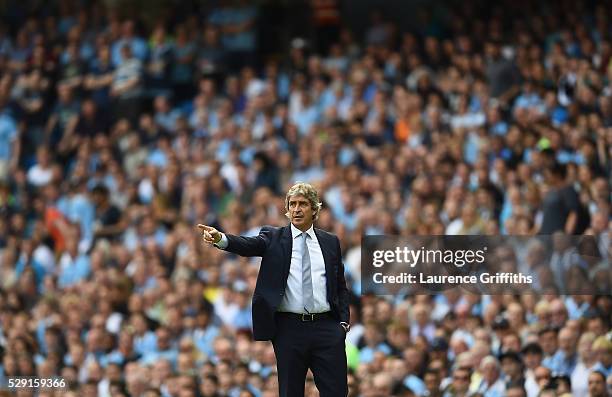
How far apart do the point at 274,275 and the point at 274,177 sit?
7591mm

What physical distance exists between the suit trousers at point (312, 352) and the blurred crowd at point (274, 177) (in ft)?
9.18

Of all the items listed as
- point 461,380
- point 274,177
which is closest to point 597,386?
point 461,380

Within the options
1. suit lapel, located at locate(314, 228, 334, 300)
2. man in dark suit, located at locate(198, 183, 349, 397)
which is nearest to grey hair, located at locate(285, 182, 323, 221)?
man in dark suit, located at locate(198, 183, 349, 397)

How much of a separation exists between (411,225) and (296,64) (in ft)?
16.0

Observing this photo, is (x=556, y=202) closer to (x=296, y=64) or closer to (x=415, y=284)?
(x=415, y=284)

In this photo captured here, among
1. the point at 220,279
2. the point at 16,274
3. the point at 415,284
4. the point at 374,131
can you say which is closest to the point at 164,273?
the point at 220,279

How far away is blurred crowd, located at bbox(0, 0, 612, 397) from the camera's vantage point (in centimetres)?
1157

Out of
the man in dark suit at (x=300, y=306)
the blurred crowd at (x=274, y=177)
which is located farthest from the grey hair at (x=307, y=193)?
the blurred crowd at (x=274, y=177)

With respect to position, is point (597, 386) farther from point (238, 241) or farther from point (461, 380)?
point (238, 241)

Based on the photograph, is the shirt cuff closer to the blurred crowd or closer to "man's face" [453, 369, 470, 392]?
the blurred crowd

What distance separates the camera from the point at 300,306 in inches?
314

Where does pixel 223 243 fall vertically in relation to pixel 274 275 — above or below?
above

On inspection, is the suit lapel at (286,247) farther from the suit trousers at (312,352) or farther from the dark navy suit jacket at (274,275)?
the suit trousers at (312,352)

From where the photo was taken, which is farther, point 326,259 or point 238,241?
point 326,259
